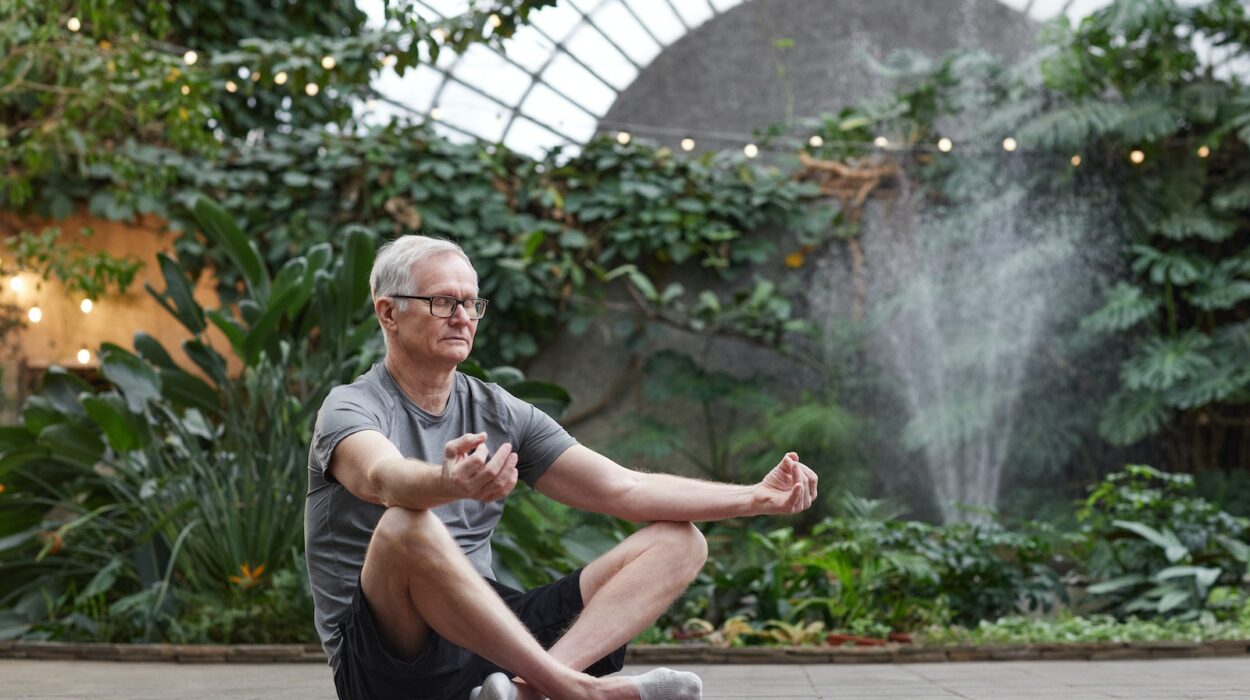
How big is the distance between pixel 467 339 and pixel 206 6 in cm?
746

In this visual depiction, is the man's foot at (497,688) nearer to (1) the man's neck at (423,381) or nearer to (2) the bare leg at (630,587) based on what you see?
(2) the bare leg at (630,587)

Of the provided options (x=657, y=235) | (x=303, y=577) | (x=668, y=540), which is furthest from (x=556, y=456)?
(x=657, y=235)

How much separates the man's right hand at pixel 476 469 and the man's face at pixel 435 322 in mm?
461

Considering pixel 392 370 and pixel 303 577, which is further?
pixel 303 577

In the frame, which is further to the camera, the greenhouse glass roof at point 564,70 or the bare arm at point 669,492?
the greenhouse glass roof at point 564,70

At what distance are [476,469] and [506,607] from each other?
395 millimetres

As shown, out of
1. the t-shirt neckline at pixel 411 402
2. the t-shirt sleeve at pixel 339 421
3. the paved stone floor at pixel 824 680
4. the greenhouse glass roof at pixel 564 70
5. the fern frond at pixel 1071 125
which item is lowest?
the paved stone floor at pixel 824 680

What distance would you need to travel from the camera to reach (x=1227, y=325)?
798 cm

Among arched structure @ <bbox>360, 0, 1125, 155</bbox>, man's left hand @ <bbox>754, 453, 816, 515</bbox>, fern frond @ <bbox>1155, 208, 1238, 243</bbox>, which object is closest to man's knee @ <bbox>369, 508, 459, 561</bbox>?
man's left hand @ <bbox>754, 453, 816, 515</bbox>

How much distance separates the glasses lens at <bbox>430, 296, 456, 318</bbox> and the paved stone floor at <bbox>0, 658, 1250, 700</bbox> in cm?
131

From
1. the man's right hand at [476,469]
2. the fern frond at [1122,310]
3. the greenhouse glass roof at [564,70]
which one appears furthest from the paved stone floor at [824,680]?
the greenhouse glass roof at [564,70]

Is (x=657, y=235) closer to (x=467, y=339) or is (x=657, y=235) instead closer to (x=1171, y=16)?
(x=1171, y=16)

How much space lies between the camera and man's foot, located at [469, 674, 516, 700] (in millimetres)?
1748

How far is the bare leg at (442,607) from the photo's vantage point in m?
1.66
